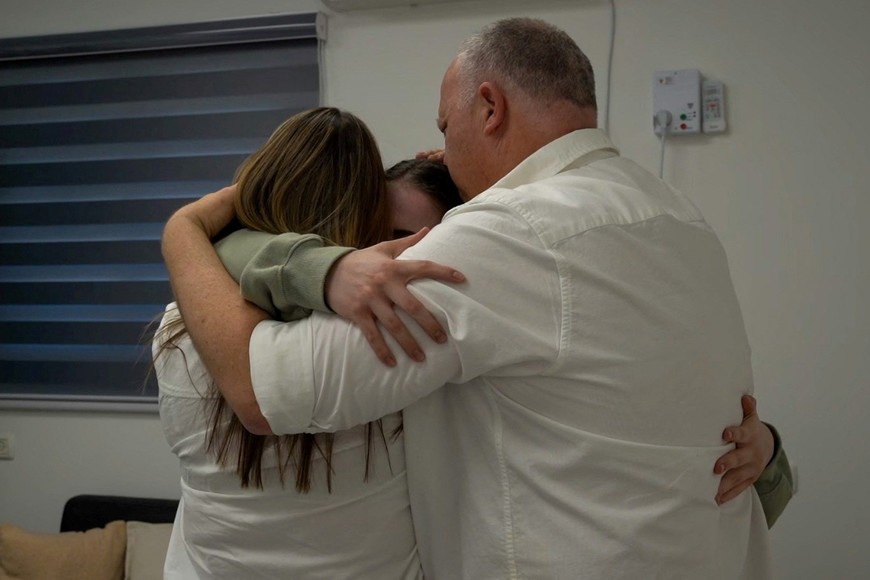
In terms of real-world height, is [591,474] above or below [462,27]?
below

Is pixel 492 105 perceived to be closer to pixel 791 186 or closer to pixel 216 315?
pixel 216 315

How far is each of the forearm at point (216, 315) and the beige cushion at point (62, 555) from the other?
6.69ft

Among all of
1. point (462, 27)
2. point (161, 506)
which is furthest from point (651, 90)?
point (161, 506)

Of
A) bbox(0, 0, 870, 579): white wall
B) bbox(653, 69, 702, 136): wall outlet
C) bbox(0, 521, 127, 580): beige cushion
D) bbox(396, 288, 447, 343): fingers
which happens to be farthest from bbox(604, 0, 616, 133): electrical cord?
bbox(0, 521, 127, 580): beige cushion

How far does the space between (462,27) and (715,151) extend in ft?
2.89

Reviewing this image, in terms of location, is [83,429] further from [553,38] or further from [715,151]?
[553,38]

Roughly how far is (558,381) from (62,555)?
248cm

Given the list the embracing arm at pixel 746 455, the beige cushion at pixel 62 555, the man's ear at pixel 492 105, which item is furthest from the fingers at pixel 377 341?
the beige cushion at pixel 62 555

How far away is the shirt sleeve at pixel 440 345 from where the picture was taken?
1039 mm

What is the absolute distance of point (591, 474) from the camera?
44.1 inches

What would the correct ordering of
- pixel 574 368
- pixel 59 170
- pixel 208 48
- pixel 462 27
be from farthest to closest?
pixel 59 170 < pixel 208 48 < pixel 462 27 < pixel 574 368

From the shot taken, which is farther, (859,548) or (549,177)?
(859,548)

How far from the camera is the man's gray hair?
1.26m

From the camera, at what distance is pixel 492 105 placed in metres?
1.29
